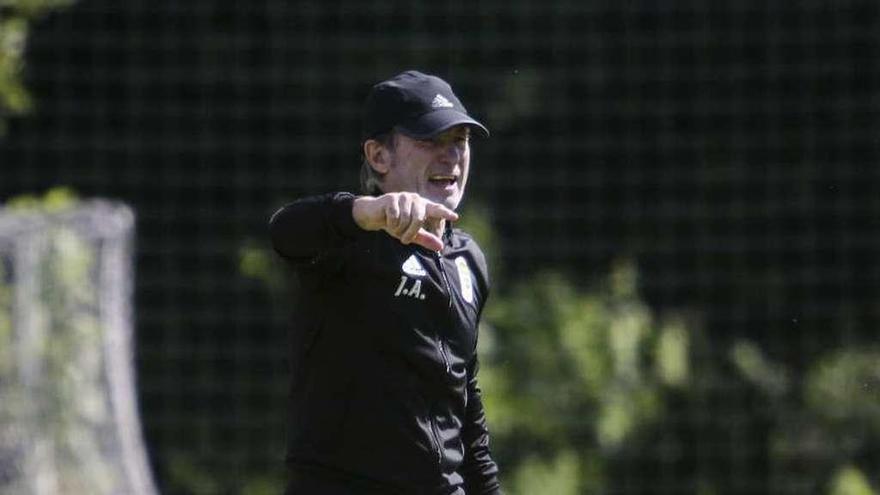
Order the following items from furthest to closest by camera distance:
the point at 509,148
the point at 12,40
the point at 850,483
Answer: the point at 509,148 → the point at 850,483 → the point at 12,40

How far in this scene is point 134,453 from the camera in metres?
6.16

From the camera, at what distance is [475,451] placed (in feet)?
10.6

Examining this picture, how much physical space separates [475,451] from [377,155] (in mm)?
550

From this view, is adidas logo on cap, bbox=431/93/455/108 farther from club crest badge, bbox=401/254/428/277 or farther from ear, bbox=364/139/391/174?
club crest badge, bbox=401/254/428/277

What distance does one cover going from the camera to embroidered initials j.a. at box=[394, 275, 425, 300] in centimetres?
296

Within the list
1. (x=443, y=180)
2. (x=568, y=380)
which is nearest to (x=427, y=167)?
(x=443, y=180)

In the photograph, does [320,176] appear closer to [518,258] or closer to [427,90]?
[518,258]

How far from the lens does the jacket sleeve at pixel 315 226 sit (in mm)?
2762

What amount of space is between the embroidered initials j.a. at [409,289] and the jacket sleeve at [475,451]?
25 cm

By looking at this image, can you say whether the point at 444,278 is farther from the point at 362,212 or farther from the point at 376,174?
the point at 362,212

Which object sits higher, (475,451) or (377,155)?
(377,155)

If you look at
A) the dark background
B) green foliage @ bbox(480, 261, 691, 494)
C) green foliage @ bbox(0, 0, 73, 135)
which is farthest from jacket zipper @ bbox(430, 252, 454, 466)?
the dark background

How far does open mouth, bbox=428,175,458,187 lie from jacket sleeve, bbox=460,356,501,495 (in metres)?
0.33

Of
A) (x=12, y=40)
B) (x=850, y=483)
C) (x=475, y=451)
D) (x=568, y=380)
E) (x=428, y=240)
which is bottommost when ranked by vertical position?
(x=850, y=483)
